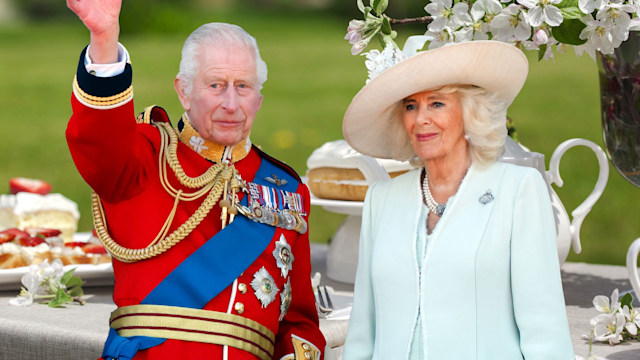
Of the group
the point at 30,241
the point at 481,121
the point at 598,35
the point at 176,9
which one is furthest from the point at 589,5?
the point at 176,9

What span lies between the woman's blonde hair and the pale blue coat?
0.03m

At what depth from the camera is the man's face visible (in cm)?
202

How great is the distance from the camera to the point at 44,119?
36.8 ft

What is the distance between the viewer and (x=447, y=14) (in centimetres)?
216

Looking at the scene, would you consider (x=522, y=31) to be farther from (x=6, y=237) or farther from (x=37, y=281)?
(x=6, y=237)

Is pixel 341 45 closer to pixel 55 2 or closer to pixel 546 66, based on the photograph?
pixel 546 66

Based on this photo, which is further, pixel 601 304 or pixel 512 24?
pixel 601 304

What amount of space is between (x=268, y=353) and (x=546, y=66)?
11.5 metres

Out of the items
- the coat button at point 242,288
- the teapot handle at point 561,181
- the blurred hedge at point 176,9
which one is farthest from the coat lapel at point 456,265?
the blurred hedge at point 176,9

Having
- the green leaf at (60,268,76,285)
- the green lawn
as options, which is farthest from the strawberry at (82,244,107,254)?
the green lawn

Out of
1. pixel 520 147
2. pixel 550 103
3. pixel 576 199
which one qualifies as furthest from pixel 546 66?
pixel 520 147

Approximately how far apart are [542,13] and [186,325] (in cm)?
105

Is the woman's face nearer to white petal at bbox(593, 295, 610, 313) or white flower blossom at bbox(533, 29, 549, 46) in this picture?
white flower blossom at bbox(533, 29, 549, 46)

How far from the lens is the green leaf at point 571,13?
6.92 ft
